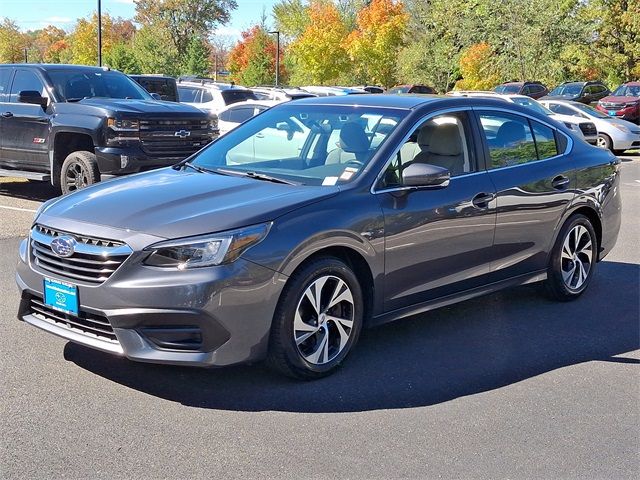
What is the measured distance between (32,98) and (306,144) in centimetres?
646

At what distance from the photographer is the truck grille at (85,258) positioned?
413 cm

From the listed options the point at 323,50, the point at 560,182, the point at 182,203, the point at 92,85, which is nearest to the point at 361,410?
the point at 182,203

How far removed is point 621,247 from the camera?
8852mm

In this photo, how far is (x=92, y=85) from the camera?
11234 millimetres

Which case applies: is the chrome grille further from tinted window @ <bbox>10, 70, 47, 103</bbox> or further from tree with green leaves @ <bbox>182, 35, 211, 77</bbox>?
tree with green leaves @ <bbox>182, 35, 211, 77</bbox>

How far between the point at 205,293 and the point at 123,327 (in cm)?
48

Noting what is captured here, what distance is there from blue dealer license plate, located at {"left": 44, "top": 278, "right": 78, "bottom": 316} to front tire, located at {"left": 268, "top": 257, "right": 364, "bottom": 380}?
108 cm

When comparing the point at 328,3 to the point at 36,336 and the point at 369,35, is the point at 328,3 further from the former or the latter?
the point at 36,336

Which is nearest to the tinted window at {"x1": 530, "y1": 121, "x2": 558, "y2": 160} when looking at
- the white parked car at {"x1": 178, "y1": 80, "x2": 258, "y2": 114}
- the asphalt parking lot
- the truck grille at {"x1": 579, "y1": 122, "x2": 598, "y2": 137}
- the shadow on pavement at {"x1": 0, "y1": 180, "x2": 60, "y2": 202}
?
the asphalt parking lot

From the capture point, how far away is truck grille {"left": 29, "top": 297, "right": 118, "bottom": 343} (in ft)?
13.7

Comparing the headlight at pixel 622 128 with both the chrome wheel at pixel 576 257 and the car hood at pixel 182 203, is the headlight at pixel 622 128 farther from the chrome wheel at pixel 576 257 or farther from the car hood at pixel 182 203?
the car hood at pixel 182 203

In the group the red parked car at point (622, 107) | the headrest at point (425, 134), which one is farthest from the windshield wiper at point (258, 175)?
the red parked car at point (622, 107)

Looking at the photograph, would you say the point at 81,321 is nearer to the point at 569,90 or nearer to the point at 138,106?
the point at 138,106

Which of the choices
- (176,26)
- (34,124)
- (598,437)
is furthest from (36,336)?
(176,26)
